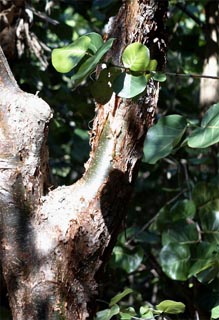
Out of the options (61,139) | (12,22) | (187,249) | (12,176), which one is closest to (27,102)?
(12,176)

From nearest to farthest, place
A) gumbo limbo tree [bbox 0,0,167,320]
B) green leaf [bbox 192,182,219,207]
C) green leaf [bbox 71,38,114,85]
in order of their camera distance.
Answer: green leaf [bbox 71,38,114,85]
gumbo limbo tree [bbox 0,0,167,320]
green leaf [bbox 192,182,219,207]

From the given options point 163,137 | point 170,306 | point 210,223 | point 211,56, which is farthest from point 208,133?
point 211,56

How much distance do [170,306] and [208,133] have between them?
10.6 inches

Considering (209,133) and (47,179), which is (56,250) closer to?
(47,179)

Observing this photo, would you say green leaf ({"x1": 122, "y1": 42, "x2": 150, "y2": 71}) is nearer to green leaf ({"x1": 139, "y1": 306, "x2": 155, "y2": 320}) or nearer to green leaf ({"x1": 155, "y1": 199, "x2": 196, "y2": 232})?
green leaf ({"x1": 139, "y1": 306, "x2": 155, "y2": 320})

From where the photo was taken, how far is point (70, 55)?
624 millimetres

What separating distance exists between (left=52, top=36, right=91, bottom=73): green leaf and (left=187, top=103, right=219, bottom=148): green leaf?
165 mm

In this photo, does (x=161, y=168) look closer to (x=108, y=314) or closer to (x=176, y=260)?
(x=176, y=260)

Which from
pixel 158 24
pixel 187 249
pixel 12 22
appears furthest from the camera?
pixel 12 22

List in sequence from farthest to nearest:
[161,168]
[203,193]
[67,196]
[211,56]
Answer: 1. [161,168]
2. [211,56]
3. [203,193]
4. [67,196]

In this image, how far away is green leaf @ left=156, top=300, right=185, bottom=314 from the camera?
2.50ft

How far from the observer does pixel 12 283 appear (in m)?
0.70

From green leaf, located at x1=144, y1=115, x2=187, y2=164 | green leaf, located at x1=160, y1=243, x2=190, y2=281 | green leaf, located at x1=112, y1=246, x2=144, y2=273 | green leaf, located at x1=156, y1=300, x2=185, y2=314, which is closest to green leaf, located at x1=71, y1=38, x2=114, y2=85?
green leaf, located at x1=144, y1=115, x2=187, y2=164

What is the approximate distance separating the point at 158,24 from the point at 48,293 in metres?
0.39
